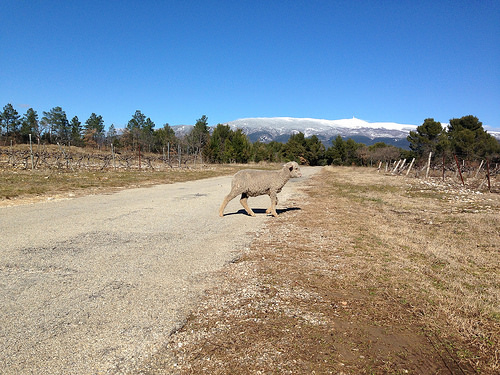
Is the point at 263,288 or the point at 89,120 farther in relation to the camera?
the point at 89,120

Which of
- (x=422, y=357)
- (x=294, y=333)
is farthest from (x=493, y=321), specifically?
(x=294, y=333)

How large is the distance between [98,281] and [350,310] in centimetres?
386

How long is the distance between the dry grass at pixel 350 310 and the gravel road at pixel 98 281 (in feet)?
1.57

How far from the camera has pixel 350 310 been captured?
12.6 ft

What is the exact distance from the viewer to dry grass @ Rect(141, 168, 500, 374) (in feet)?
9.31

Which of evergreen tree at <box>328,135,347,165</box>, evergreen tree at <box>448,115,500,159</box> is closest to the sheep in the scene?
evergreen tree at <box>448,115,500,159</box>

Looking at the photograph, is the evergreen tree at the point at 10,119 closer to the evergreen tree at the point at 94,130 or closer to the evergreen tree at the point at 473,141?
the evergreen tree at the point at 94,130

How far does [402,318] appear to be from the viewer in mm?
3633

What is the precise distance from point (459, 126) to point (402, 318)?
6106 cm

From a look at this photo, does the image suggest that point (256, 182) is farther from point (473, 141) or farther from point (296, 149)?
point (296, 149)

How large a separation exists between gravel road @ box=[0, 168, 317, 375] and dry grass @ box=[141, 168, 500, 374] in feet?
1.57

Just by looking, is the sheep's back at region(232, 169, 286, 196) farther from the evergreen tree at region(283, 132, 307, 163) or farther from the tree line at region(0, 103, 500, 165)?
the evergreen tree at region(283, 132, 307, 163)

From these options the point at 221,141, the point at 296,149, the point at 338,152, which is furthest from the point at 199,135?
the point at 338,152

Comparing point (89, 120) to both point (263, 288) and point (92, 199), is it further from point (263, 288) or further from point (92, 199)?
point (263, 288)
